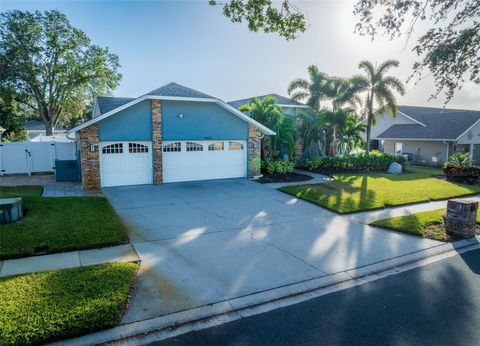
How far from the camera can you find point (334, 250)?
24.6ft

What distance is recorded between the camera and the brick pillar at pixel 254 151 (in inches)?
687

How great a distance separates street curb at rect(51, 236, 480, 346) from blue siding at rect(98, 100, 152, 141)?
11001 mm

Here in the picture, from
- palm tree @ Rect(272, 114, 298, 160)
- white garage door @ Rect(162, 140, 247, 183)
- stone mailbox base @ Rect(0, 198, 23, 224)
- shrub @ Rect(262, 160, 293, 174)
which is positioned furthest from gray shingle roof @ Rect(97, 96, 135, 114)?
palm tree @ Rect(272, 114, 298, 160)

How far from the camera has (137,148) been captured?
48.4 ft

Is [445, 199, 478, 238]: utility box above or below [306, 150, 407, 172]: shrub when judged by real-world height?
below

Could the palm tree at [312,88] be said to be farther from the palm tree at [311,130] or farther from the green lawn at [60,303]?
the green lawn at [60,303]

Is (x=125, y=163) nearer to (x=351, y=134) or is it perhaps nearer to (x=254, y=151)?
(x=254, y=151)

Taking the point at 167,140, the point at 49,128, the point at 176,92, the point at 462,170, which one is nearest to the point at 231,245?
the point at 167,140

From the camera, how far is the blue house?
13.8 metres

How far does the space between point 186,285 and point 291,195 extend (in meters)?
8.72

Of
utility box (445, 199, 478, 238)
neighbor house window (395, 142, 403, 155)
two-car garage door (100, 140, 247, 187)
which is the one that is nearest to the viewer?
utility box (445, 199, 478, 238)

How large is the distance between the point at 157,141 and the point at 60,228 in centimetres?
747

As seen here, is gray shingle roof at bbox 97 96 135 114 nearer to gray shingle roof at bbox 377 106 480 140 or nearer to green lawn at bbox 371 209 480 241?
green lawn at bbox 371 209 480 241

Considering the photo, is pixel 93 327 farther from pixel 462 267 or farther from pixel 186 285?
pixel 462 267
